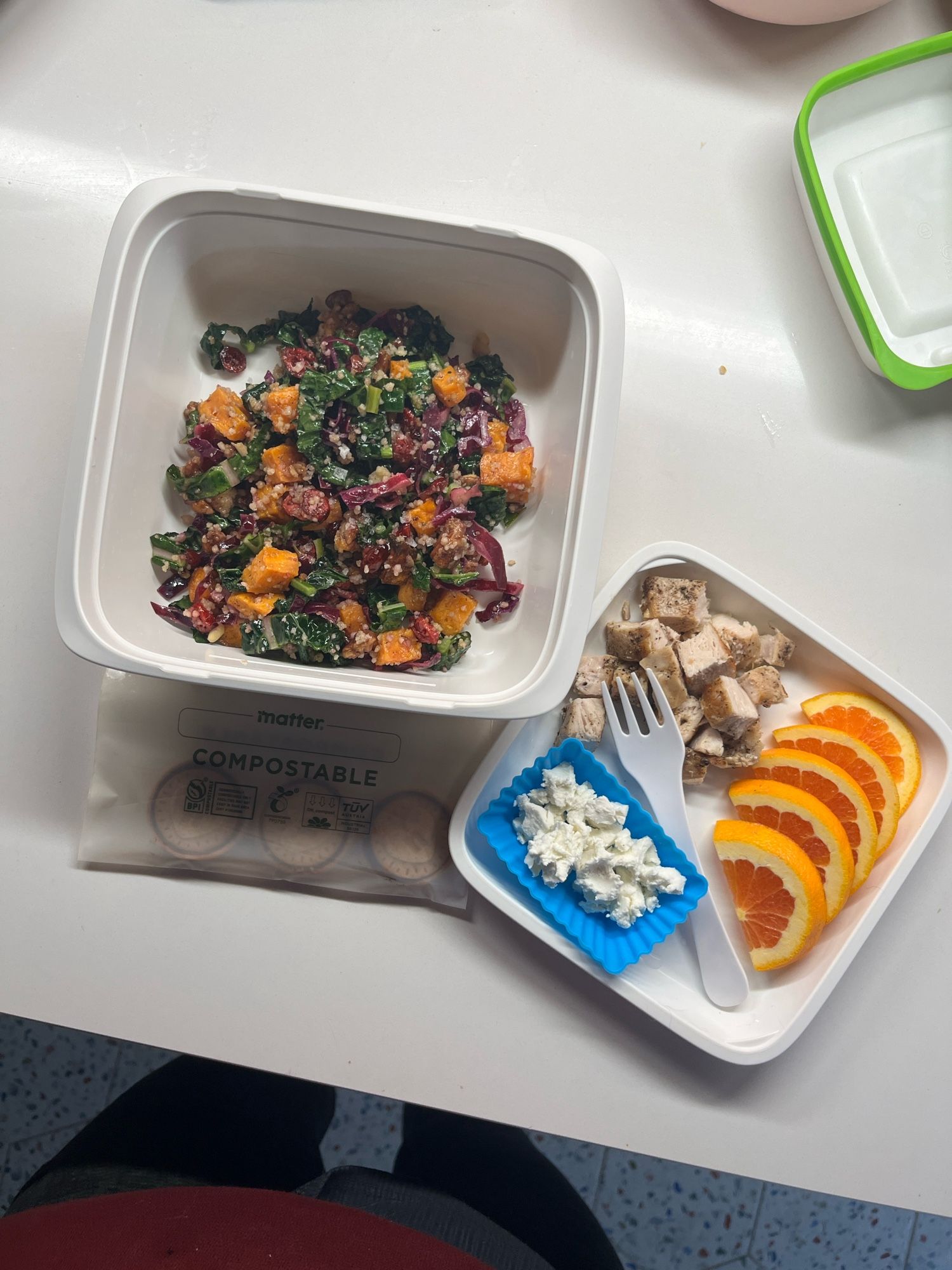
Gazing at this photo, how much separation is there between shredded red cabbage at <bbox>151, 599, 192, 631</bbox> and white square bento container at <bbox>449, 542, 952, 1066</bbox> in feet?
1.41

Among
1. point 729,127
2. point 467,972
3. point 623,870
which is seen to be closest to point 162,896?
point 467,972

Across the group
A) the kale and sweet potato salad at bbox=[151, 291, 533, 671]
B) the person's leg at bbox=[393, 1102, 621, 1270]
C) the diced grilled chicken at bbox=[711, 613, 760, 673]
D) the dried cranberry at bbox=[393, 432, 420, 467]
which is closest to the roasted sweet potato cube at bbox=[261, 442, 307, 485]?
the kale and sweet potato salad at bbox=[151, 291, 533, 671]

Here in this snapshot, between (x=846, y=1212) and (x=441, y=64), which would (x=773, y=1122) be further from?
(x=441, y=64)

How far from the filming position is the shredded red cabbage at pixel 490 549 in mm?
1062

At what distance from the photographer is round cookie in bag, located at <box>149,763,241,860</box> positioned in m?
1.17

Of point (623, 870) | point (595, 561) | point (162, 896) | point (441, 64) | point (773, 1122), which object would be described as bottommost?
point (773, 1122)

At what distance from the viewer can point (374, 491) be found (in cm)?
105

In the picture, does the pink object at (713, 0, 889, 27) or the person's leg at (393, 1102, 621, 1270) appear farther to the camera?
the person's leg at (393, 1102, 621, 1270)

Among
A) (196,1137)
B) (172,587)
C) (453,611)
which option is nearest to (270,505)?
(172,587)

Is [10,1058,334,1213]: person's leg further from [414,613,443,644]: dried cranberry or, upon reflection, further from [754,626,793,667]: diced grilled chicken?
[754,626,793,667]: diced grilled chicken

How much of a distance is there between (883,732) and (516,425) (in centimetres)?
66

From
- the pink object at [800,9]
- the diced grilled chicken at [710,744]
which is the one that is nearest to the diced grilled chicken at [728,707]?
the diced grilled chicken at [710,744]

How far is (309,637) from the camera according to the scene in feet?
3.35

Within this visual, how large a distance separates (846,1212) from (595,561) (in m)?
1.65
